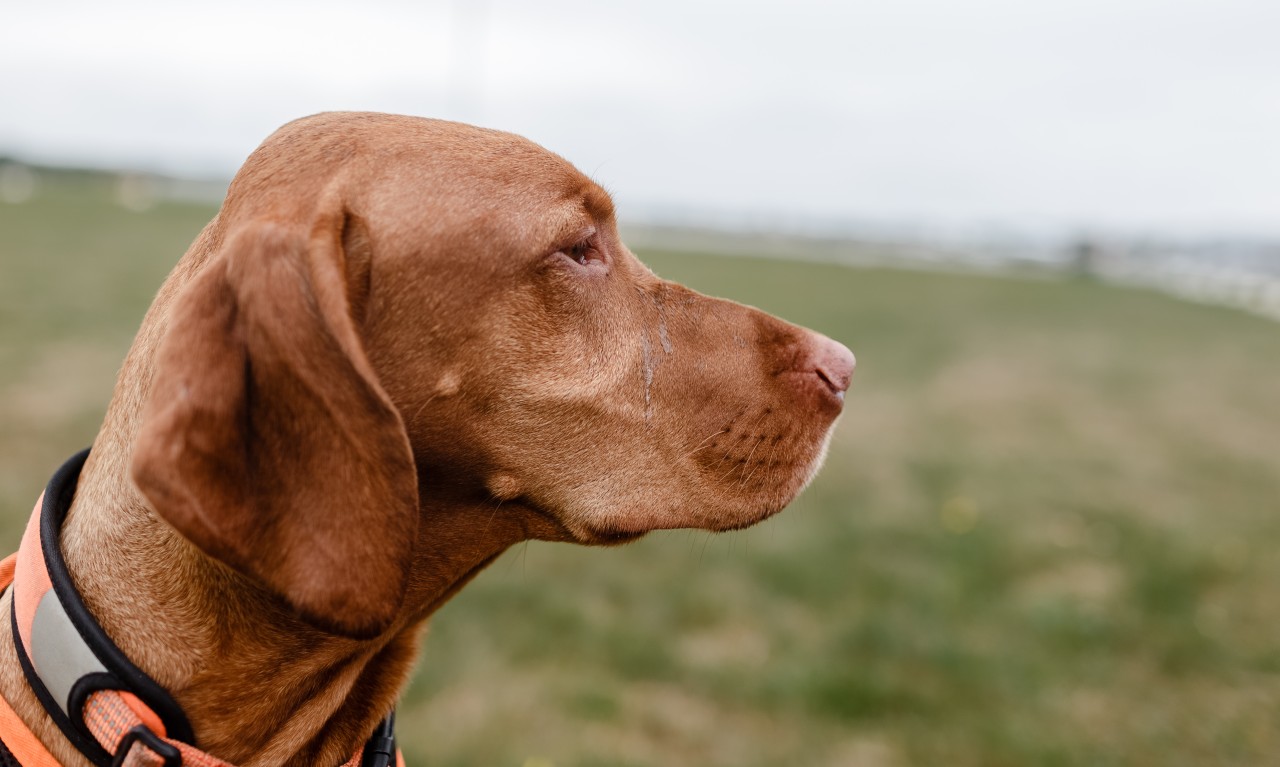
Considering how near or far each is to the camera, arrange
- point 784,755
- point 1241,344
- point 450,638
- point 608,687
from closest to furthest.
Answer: point 784,755, point 608,687, point 450,638, point 1241,344

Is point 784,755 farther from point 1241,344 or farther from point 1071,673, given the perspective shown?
point 1241,344

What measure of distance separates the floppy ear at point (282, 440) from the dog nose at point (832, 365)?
130 centimetres

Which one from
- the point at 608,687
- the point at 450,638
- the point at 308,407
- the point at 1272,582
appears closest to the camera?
the point at 308,407

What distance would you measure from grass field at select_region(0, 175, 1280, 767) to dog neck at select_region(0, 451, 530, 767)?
1113 millimetres

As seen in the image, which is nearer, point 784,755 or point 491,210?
point 491,210

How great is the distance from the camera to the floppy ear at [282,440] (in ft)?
6.04

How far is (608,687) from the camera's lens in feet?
17.5

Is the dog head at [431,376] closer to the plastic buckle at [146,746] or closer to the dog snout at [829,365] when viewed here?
the dog snout at [829,365]

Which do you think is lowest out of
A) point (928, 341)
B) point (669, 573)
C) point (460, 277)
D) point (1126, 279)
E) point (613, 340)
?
point (1126, 279)

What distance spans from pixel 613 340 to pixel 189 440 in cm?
117

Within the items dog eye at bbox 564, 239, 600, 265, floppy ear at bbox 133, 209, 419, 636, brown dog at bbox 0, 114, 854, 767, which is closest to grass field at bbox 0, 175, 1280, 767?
brown dog at bbox 0, 114, 854, 767

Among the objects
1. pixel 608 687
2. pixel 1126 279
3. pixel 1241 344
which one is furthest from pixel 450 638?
pixel 1126 279

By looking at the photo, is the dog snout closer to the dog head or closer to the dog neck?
the dog head

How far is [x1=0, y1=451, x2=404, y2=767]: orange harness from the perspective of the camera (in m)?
1.99
